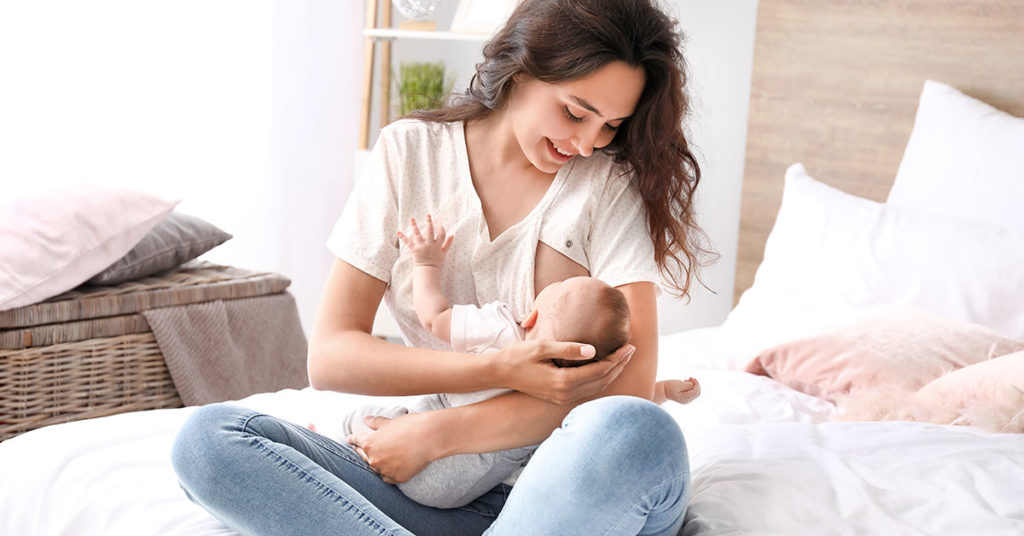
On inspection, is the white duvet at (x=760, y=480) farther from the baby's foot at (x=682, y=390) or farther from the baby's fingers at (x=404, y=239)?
the baby's fingers at (x=404, y=239)

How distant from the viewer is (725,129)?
2.89 meters

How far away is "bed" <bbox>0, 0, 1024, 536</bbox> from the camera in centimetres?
124

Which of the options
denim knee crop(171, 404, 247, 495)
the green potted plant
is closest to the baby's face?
denim knee crop(171, 404, 247, 495)

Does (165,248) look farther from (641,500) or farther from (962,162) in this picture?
(962,162)

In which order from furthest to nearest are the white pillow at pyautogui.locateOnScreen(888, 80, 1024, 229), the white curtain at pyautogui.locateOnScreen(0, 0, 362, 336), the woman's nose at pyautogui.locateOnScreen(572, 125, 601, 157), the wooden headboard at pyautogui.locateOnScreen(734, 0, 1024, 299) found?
the white curtain at pyautogui.locateOnScreen(0, 0, 362, 336) < the wooden headboard at pyautogui.locateOnScreen(734, 0, 1024, 299) < the white pillow at pyautogui.locateOnScreen(888, 80, 1024, 229) < the woman's nose at pyautogui.locateOnScreen(572, 125, 601, 157)

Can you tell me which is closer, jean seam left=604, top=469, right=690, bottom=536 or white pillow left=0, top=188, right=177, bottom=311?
jean seam left=604, top=469, right=690, bottom=536

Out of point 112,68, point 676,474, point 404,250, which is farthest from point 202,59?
point 676,474

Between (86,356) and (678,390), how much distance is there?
4.03 ft

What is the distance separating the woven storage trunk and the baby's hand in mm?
911

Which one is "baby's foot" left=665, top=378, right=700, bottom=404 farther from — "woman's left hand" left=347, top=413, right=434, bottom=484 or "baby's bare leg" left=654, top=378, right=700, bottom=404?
"woman's left hand" left=347, top=413, right=434, bottom=484

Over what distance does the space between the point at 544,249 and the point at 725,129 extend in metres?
1.60

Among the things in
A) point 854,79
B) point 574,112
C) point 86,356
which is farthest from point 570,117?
point 854,79

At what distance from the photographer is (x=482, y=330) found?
134 centimetres

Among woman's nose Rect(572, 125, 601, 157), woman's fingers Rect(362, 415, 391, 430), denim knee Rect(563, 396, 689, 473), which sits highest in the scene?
woman's nose Rect(572, 125, 601, 157)
